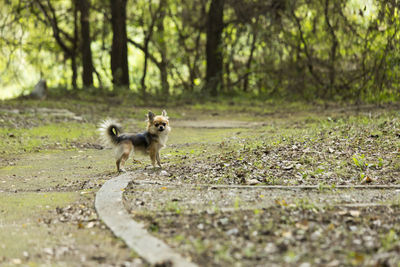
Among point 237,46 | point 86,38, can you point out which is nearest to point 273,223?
point 237,46

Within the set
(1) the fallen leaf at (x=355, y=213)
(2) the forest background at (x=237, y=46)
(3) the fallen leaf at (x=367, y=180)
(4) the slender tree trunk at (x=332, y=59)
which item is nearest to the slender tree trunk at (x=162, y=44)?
(2) the forest background at (x=237, y=46)

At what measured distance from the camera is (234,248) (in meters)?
4.84

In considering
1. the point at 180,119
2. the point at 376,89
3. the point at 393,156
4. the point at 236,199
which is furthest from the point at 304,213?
the point at 180,119

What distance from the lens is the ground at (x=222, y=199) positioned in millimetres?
4848

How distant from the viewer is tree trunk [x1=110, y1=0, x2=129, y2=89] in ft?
80.7

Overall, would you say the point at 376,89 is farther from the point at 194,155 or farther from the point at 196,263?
the point at 196,263

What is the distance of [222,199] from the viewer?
646cm

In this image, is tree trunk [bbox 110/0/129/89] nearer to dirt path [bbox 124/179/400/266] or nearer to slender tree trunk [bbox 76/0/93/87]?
slender tree trunk [bbox 76/0/93/87]

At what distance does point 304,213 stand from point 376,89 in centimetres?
1001

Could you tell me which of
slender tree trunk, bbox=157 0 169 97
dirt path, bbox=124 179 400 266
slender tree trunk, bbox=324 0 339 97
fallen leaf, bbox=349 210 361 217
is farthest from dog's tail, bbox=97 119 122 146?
slender tree trunk, bbox=157 0 169 97

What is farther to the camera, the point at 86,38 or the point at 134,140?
the point at 86,38

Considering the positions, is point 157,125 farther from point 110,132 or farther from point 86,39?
point 86,39

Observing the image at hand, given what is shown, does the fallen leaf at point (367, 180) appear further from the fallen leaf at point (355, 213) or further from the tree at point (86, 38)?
the tree at point (86, 38)

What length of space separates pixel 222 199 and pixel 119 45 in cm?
1969
